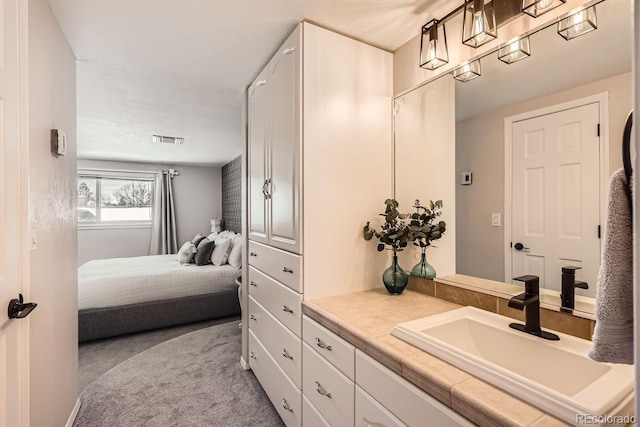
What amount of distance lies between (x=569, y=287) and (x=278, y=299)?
4.46 feet

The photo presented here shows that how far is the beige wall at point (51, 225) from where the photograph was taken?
129 cm

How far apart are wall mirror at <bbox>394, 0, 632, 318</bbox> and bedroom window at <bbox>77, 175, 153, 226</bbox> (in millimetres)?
5748

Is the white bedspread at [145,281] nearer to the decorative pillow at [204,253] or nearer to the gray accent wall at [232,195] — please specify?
the decorative pillow at [204,253]

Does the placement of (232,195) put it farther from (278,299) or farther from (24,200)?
(24,200)

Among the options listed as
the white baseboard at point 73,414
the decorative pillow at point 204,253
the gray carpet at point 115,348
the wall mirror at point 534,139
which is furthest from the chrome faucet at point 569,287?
the decorative pillow at point 204,253

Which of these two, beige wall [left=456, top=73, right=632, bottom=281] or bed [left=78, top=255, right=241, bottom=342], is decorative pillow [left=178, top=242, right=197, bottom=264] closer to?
bed [left=78, top=255, right=241, bottom=342]

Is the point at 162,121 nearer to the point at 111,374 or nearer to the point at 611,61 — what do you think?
the point at 111,374

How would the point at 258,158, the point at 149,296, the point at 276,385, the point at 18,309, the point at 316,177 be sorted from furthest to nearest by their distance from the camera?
the point at 149,296
the point at 258,158
the point at 276,385
the point at 316,177
the point at 18,309

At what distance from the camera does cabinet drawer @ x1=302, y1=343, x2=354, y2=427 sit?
1.16 m

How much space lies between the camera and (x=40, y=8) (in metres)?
1.31

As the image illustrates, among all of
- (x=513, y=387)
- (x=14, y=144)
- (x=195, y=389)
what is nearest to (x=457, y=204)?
(x=513, y=387)

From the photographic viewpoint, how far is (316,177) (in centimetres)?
156

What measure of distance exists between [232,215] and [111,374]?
347cm

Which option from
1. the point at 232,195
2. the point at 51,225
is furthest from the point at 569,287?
the point at 232,195
